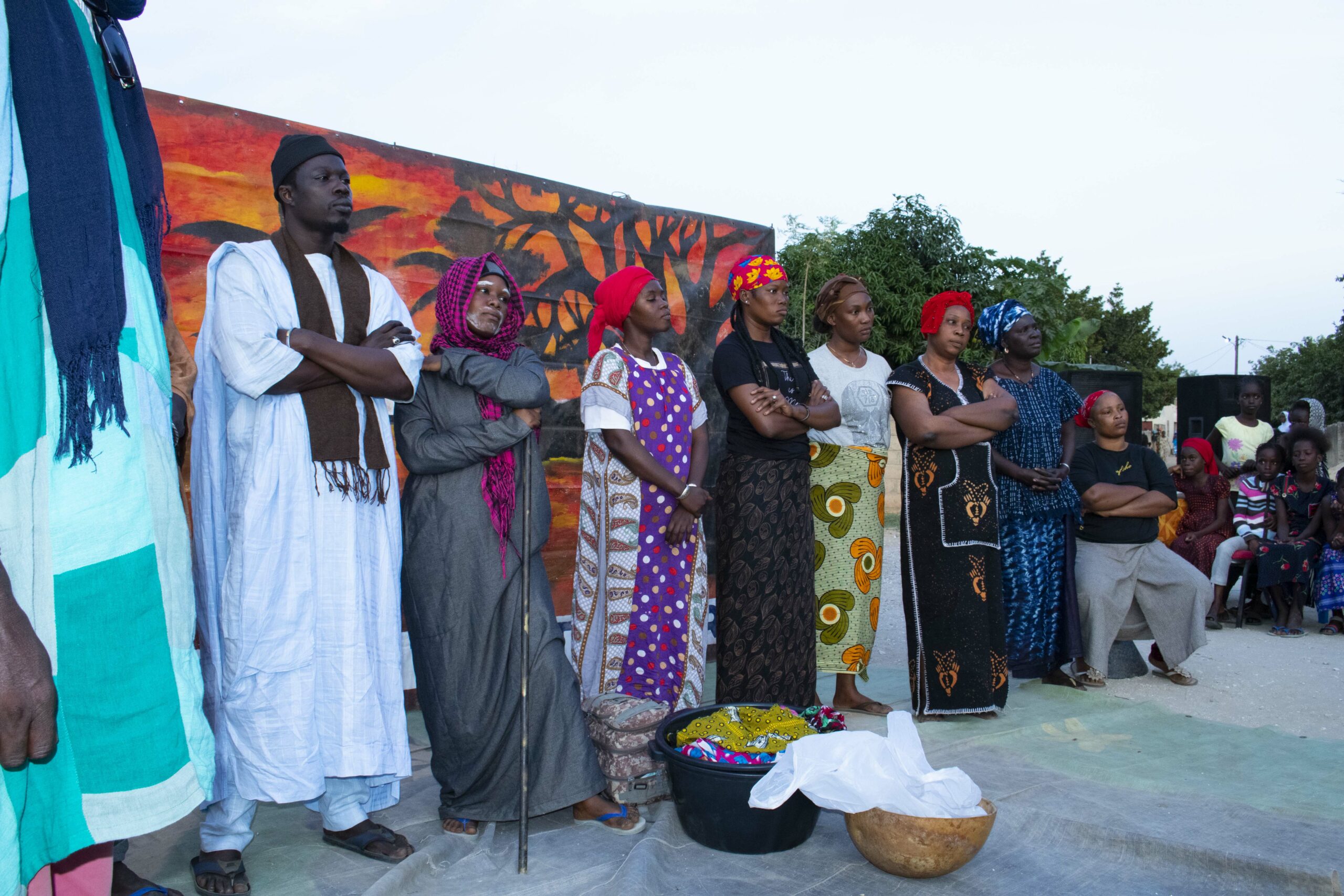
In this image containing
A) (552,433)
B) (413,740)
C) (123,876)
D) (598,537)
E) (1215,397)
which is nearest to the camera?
(123,876)

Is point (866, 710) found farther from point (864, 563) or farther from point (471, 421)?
point (471, 421)

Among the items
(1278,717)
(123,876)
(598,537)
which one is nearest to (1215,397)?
(1278,717)

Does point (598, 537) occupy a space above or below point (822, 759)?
above

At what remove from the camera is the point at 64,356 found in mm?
1528

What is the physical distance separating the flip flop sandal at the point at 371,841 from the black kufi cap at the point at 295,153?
76.2 inches

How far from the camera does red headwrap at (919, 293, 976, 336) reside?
474cm

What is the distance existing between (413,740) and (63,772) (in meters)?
2.82

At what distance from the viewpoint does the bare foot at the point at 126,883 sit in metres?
2.57

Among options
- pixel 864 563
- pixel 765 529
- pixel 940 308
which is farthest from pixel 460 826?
pixel 940 308

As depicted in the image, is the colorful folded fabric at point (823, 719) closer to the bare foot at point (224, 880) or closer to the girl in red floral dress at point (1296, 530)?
the bare foot at point (224, 880)

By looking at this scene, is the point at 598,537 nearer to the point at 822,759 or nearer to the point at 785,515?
the point at 785,515

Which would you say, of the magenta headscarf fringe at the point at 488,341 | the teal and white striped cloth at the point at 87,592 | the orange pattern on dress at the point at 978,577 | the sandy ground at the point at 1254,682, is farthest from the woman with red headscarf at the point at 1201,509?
the teal and white striped cloth at the point at 87,592

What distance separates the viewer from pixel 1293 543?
725 centimetres

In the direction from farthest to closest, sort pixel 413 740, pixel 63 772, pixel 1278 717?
pixel 1278 717 < pixel 413 740 < pixel 63 772
